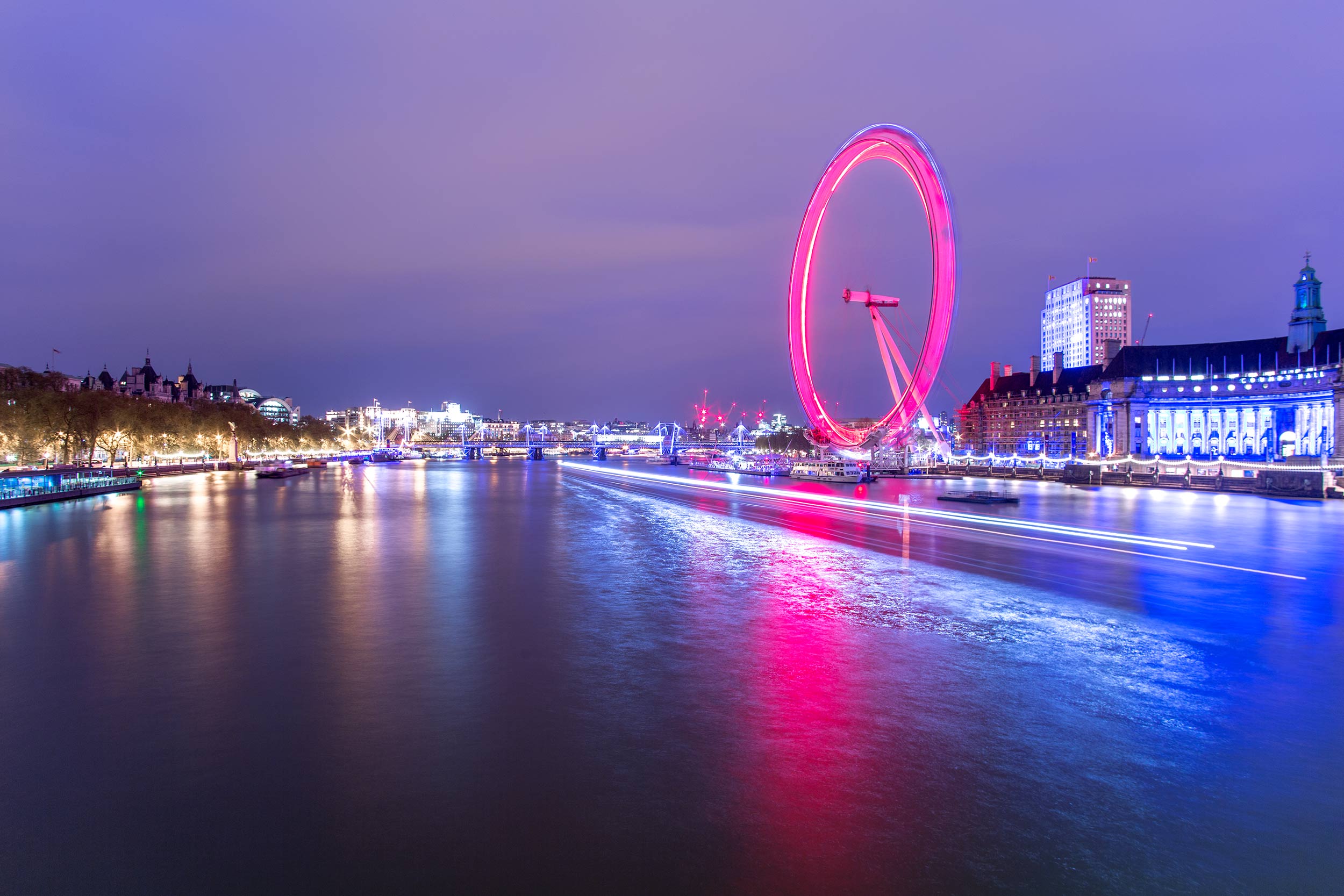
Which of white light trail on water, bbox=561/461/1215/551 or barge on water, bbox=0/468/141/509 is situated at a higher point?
barge on water, bbox=0/468/141/509

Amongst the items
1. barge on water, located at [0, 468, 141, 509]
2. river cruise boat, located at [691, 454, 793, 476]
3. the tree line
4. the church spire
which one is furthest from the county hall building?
the tree line

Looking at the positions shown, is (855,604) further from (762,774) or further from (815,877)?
(815,877)

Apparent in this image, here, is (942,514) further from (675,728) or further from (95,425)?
(95,425)

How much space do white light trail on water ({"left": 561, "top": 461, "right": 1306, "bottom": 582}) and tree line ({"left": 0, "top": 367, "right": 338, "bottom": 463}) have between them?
48.3m

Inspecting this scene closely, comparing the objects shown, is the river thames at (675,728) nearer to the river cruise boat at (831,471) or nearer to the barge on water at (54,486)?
the barge on water at (54,486)

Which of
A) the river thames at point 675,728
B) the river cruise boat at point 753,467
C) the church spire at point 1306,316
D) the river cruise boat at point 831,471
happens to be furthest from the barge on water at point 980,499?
the church spire at point 1306,316

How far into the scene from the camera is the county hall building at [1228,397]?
95938 millimetres

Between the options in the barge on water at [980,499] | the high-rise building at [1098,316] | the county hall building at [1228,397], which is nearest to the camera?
the barge on water at [980,499]

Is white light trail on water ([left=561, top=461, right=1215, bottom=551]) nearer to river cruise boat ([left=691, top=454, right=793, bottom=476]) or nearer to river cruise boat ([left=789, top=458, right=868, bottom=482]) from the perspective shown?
river cruise boat ([left=789, top=458, right=868, bottom=482])

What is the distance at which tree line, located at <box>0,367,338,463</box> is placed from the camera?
5900 centimetres

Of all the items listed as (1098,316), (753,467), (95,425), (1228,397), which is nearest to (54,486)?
(95,425)

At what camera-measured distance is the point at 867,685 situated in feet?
30.8

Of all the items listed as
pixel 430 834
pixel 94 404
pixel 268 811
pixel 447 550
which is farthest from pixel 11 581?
pixel 94 404

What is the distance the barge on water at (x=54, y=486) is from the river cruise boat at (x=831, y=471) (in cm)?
5085
